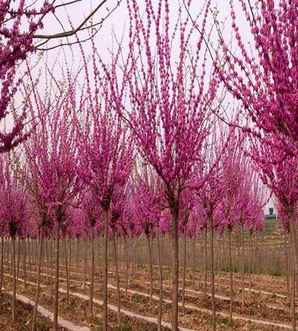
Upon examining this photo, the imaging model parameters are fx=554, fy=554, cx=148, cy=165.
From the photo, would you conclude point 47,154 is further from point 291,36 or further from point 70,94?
point 291,36

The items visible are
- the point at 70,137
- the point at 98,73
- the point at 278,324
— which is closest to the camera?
the point at 98,73

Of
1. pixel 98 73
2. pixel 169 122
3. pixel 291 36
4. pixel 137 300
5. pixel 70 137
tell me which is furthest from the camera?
pixel 137 300

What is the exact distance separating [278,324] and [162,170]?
7.80 m

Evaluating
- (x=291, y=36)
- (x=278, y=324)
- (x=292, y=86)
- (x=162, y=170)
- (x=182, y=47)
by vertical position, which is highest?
(x=182, y=47)

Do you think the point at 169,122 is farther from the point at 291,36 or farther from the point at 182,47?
the point at 291,36

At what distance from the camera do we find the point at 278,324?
12336 millimetres

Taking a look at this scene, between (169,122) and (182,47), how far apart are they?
88 centimetres

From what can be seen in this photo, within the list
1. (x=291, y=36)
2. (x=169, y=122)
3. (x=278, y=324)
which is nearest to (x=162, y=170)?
(x=169, y=122)

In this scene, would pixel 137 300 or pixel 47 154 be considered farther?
pixel 137 300

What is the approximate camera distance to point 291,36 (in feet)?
13.0

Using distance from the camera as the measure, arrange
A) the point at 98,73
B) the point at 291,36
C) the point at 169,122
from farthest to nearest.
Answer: the point at 98,73 < the point at 169,122 < the point at 291,36

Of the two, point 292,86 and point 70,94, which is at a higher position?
point 70,94

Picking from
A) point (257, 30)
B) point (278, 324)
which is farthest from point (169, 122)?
point (278, 324)

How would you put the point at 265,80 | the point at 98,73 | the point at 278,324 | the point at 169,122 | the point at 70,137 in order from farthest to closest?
the point at 278,324, the point at 70,137, the point at 98,73, the point at 169,122, the point at 265,80
